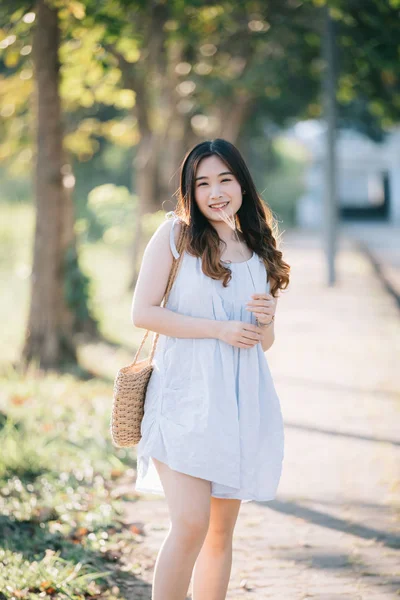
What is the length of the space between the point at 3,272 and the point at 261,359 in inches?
770

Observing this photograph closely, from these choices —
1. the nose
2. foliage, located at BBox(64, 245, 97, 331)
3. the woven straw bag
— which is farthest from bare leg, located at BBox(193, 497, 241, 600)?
foliage, located at BBox(64, 245, 97, 331)

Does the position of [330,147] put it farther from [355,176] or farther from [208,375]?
[355,176]

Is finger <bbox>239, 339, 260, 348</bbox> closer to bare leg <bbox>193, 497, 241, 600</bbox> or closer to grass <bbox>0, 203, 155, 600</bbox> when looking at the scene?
bare leg <bbox>193, 497, 241, 600</bbox>

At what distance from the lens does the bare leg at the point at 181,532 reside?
9.14ft

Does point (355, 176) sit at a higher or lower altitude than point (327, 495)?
higher

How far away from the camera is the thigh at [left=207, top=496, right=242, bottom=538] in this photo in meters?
3.01

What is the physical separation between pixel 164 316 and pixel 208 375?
257 mm

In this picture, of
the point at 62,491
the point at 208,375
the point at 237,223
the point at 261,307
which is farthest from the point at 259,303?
the point at 62,491

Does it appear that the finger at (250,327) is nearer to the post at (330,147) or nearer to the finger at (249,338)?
the finger at (249,338)

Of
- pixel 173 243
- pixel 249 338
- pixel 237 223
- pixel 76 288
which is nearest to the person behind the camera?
pixel 249 338

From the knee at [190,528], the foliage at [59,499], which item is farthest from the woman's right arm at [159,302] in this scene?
the foliage at [59,499]

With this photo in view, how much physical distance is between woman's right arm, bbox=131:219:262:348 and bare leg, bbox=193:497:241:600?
24.0 inches

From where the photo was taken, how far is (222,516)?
9.93 ft

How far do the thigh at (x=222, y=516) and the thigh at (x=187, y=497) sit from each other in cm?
17
